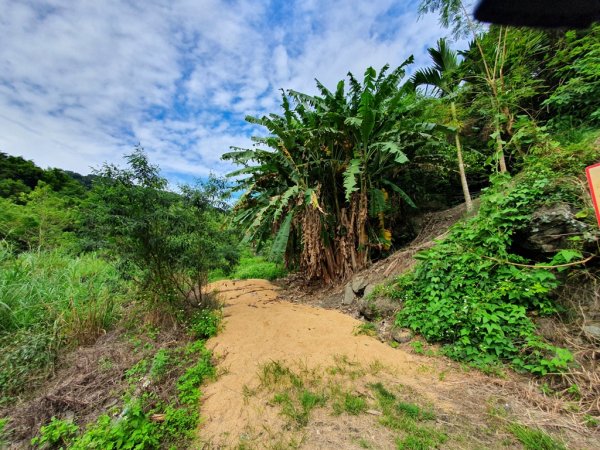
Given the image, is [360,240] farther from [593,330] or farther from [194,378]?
[194,378]

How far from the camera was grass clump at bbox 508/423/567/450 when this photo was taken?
1.70 m

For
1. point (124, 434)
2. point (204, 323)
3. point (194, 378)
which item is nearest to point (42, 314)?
point (204, 323)

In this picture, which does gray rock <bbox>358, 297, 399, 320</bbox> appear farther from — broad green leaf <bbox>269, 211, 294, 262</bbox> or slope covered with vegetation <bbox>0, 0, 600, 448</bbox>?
broad green leaf <bbox>269, 211, 294, 262</bbox>

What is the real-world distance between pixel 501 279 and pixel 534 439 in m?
1.67

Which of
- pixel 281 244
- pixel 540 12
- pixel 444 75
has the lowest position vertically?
pixel 281 244

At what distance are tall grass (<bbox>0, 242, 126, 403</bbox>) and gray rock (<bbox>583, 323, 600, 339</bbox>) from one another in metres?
6.05

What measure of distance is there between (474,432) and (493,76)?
6079mm

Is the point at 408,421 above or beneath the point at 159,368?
beneath

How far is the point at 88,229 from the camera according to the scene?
362cm

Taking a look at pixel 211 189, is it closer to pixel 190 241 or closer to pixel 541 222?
pixel 190 241

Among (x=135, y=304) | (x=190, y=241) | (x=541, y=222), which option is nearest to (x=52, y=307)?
(x=135, y=304)

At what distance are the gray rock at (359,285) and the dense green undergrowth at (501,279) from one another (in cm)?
132

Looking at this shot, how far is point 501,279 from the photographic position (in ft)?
9.75

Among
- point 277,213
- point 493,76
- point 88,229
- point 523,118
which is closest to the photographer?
point 88,229
